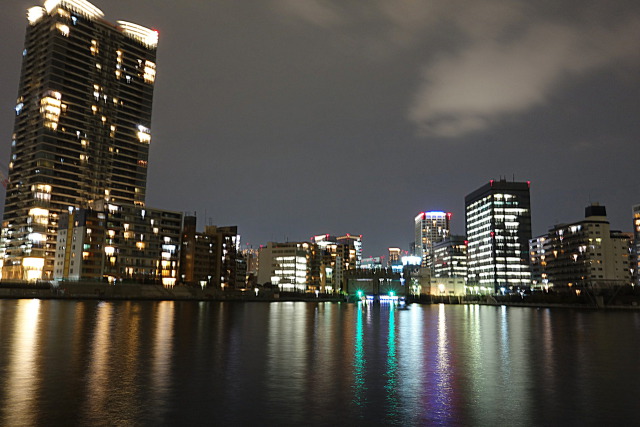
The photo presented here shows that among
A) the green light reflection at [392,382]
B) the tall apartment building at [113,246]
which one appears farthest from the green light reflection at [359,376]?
the tall apartment building at [113,246]

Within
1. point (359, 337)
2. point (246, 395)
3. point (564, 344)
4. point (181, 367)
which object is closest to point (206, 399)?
point (246, 395)

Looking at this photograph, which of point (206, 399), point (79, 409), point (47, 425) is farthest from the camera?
point (206, 399)

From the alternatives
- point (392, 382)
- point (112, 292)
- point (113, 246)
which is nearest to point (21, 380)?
point (392, 382)

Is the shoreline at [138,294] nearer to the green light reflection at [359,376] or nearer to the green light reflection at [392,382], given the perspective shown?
the green light reflection at [359,376]

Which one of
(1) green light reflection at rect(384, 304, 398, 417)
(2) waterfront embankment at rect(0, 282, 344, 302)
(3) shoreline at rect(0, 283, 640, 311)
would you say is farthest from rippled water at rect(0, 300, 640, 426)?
(2) waterfront embankment at rect(0, 282, 344, 302)

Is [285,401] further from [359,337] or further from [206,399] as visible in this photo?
[359,337]

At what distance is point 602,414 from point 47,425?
62.6 feet

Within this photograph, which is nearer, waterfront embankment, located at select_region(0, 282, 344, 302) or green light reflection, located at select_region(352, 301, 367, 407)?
green light reflection, located at select_region(352, 301, 367, 407)

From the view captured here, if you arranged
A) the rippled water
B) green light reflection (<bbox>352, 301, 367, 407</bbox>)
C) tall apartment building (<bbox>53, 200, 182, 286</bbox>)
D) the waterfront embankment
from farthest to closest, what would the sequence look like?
tall apartment building (<bbox>53, 200, 182, 286</bbox>)
the waterfront embankment
green light reflection (<bbox>352, 301, 367, 407</bbox>)
the rippled water

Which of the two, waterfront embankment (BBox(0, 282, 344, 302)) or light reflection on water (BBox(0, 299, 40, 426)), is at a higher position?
waterfront embankment (BBox(0, 282, 344, 302))

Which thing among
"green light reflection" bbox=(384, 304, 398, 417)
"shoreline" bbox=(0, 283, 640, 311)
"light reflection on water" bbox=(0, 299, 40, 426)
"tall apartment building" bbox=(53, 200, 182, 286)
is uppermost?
"tall apartment building" bbox=(53, 200, 182, 286)

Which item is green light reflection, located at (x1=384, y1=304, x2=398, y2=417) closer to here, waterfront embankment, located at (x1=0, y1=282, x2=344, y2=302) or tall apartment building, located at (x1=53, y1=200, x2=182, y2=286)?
waterfront embankment, located at (x1=0, y1=282, x2=344, y2=302)

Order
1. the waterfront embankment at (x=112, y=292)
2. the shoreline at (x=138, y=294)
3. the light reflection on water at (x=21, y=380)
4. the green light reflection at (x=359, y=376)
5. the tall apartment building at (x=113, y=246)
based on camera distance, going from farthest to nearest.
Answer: the tall apartment building at (x=113, y=246)
the waterfront embankment at (x=112, y=292)
the shoreline at (x=138, y=294)
the green light reflection at (x=359, y=376)
the light reflection on water at (x=21, y=380)

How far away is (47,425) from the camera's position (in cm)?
1641
